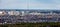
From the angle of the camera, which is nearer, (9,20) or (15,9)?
(9,20)

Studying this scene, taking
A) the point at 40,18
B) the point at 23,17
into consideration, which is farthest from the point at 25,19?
the point at 40,18

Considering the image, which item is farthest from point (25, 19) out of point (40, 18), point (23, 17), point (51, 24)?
point (51, 24)

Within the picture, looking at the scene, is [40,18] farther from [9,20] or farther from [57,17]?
[9,20]

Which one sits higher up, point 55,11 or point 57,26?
point 55,11

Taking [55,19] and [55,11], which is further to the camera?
[55,11]

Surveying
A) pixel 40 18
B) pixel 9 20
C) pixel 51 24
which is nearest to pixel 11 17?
pixel 9 20

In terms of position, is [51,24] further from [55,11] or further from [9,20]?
[9,20]

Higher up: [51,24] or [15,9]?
[15,9]
